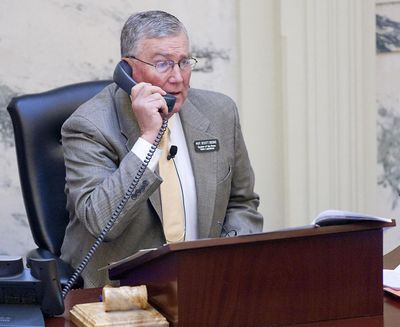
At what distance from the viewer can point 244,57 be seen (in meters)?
3.89

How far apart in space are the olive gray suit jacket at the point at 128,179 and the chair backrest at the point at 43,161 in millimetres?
60

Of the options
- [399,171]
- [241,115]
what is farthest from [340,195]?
[241,115]

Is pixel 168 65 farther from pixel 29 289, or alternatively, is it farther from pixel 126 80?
pixel 29 289

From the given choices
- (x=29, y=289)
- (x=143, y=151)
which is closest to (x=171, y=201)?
(x=143, y=151)

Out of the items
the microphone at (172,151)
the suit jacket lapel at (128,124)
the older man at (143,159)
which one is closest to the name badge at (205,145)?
the older man at (143,159)

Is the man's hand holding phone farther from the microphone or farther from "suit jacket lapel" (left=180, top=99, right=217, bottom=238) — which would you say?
"suit jacket lapel" (left=180, top=99, right=217, bottom=238)

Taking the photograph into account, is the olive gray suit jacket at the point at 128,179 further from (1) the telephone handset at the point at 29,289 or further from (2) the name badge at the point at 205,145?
(1) the telephone handset at the point at 29,289

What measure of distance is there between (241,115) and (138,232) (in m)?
1.34

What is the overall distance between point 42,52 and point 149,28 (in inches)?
43.3

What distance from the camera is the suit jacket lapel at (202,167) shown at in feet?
9.17

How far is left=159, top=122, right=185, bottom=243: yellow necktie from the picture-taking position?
2709mm

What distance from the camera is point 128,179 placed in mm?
2500

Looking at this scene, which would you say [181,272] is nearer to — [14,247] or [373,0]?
[14,247]

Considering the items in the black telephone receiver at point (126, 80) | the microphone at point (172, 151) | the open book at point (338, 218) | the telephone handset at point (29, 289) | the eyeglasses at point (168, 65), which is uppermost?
the eyeglasses at point (168, 65)
